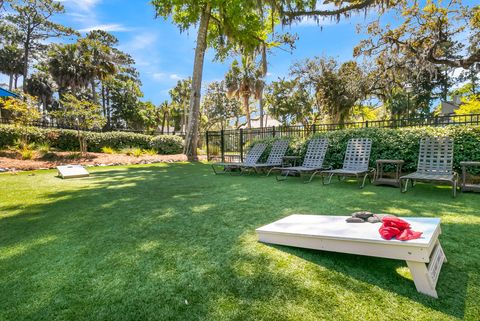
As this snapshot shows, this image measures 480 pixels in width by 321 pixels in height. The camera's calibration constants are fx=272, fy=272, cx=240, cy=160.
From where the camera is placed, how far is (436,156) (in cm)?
621

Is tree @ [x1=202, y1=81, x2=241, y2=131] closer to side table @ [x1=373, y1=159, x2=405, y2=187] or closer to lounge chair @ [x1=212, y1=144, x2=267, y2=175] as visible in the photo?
lounge chair @ [x1=212, y1=144, x2=267, y2=175]

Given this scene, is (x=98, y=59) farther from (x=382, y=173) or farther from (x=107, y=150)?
(x=382, y=173)

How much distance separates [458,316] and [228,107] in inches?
1647

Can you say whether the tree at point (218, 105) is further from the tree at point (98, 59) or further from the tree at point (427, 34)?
the tree at point (427, 34)

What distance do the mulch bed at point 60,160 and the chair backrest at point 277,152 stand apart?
19.8ft

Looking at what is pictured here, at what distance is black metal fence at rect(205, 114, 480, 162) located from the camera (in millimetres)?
7744

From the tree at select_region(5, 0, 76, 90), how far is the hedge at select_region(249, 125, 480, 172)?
89.7 feet

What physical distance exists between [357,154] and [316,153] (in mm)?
→ 1241

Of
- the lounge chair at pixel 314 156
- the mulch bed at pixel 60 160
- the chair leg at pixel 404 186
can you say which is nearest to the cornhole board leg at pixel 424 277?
the chair leg at pixel 404 186

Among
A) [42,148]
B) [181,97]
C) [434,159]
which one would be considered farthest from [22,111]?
[181,97]

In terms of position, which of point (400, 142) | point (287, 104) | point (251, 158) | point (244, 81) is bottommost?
point (251, 158)

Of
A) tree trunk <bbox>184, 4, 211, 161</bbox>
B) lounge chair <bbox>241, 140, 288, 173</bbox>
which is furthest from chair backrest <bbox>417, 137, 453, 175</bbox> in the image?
tree trunk <bbox>184, 4, 211, 161</bbox>

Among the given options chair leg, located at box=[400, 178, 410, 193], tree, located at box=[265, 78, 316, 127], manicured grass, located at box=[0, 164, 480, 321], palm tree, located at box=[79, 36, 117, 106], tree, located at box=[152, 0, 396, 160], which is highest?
palm tree, located at box=[79, 36, 117, 106]

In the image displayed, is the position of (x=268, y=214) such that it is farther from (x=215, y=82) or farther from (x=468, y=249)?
(x=215, y=82)
